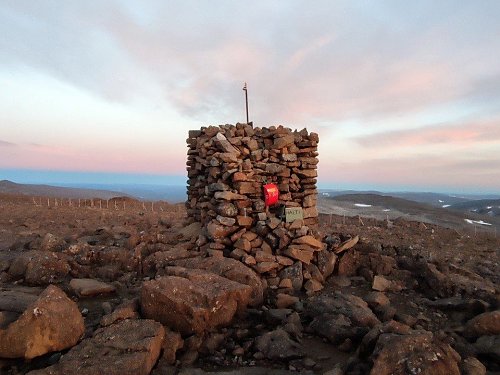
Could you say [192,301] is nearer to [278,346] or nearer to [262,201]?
[278,346]

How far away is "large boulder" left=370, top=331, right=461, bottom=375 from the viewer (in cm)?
441

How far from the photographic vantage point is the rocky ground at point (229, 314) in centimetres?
467

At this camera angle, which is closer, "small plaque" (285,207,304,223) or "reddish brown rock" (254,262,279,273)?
"reddish brown rock" (254,262,279,273)

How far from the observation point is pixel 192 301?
580 cm

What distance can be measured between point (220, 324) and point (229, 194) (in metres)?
3.85

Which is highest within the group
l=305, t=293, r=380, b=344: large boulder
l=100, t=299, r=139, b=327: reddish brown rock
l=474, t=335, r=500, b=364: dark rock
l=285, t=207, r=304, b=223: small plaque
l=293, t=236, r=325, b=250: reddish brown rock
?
l=285, t=207, r=304, b=223: small plaque

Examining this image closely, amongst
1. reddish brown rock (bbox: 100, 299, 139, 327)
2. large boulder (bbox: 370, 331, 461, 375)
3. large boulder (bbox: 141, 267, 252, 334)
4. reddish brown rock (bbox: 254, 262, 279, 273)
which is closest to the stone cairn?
reddish brown rock (bbox: 254, 262, 279, 273)

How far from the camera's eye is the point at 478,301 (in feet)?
22.4

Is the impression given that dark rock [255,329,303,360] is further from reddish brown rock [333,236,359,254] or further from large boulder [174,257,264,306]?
reddish brown rock [333,236,359,254]

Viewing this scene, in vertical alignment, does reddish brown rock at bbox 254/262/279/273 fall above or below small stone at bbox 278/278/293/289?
above

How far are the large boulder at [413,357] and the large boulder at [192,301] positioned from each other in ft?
8.68

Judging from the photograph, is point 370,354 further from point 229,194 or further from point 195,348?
point 229,194

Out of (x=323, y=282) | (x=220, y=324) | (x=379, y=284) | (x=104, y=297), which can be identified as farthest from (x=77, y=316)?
(x=379, y=284)

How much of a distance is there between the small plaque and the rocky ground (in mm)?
1093
